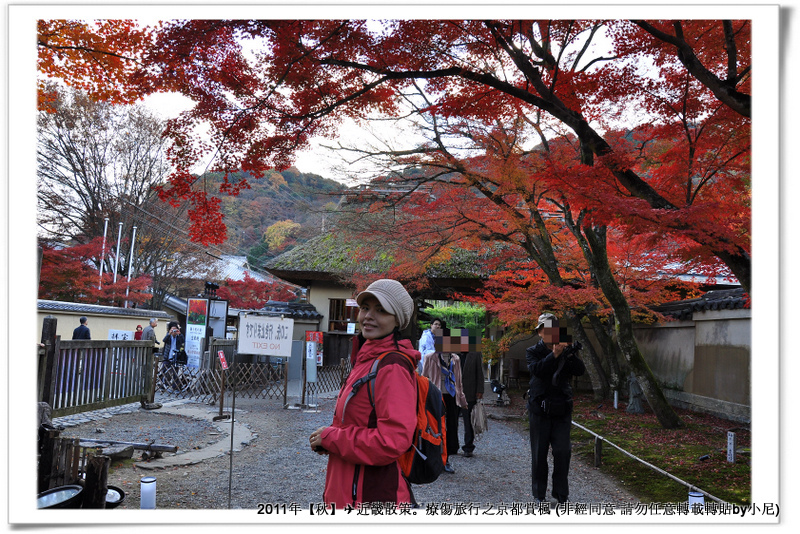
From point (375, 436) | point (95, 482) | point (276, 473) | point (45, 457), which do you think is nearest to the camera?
point (375, 436)

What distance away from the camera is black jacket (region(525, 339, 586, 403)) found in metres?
4.32

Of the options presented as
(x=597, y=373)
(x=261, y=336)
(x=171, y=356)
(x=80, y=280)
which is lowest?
(x=171, y=356)

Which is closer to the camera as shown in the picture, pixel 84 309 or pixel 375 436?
pixel 375 436

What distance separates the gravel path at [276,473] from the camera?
195 inches

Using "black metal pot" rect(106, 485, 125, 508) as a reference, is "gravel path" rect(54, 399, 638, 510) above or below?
below

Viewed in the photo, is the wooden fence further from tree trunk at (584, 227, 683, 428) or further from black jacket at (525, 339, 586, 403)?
tree trunk at (584, 227, 683, 428)

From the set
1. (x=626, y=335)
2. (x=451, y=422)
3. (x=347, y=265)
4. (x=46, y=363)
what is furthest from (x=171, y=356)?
(x=626, y=335)

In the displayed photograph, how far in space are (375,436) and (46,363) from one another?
610 cm

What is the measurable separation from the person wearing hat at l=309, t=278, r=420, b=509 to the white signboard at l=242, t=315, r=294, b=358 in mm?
6018

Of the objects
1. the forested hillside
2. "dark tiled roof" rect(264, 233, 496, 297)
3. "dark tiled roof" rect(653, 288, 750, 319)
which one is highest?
the forested hillside

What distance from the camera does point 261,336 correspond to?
7918 mm

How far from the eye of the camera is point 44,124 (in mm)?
15391

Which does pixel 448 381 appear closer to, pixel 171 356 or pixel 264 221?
pixel 171 356

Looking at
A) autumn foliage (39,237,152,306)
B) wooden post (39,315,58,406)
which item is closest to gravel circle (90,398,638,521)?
wooden post (39,315,58,406)
